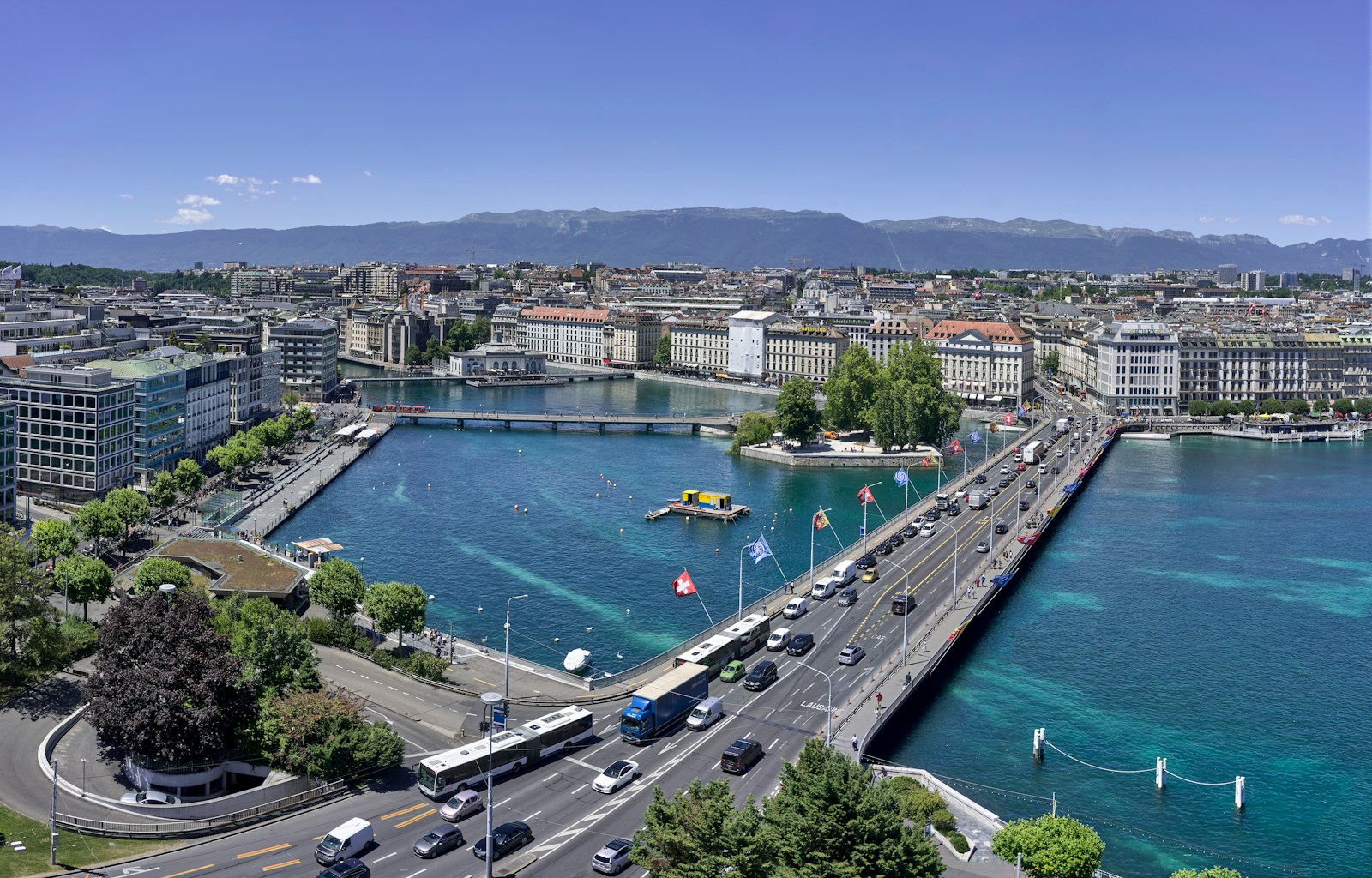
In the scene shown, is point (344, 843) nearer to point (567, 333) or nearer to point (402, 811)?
point (402, 811)

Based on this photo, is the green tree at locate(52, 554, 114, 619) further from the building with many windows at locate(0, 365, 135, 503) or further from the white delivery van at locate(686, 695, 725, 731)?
the white delivery van at locate(686, 695, 725, 731)

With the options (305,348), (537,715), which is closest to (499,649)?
(537,715)

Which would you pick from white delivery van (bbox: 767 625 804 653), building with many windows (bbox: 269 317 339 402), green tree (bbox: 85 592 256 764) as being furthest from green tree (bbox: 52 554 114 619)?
building with many windows (bbox: 269 317 339 402)

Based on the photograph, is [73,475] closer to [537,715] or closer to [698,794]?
[537,715]

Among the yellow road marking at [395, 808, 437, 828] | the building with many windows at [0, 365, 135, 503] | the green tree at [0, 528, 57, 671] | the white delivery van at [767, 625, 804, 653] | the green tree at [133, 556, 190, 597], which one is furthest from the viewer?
the building with many windows at [0, 365, 135, 503]

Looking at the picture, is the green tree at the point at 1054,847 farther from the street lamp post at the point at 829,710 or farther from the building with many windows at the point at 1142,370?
the building with many windows at the point at 1142,370

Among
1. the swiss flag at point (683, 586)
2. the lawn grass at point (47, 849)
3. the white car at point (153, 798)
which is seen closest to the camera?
the lawn grass at point (47, 849)

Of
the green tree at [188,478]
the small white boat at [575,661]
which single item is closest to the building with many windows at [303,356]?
the green tree at [188,478]
